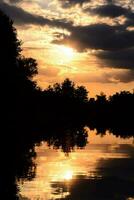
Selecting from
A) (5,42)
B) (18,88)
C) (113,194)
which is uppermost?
(5,42)

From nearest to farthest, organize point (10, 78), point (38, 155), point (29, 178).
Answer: point (29, 178)
point (38, 155)
point (10, 78)

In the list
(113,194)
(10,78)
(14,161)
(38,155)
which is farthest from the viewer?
(10,78)

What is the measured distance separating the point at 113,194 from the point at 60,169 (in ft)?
34.1

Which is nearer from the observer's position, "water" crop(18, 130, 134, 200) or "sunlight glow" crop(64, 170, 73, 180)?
"water" crop(18, 130, 134, 200)

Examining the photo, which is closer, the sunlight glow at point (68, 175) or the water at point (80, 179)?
the water at point (80, 179)

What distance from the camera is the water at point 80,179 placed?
27522mm

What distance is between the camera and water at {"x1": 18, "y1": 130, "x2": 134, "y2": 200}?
27.5 metres

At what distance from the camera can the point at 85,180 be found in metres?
33.2

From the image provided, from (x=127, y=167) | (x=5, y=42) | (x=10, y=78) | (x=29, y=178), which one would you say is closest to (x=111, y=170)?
(x=127, y=167)

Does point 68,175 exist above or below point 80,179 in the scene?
above

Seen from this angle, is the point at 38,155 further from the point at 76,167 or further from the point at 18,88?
the point at 18,88

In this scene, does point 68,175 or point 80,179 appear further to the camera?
point 68,175

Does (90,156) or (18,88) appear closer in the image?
(90,156)

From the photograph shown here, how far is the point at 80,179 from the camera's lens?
33406 mm
